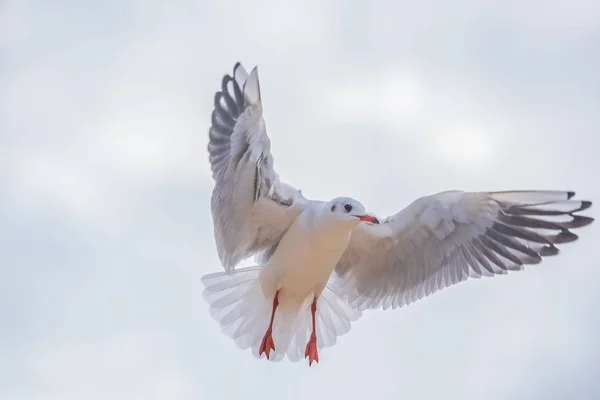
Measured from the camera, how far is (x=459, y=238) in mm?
10289

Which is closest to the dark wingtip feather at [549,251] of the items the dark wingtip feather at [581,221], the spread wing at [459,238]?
the spread wing at [459,238]

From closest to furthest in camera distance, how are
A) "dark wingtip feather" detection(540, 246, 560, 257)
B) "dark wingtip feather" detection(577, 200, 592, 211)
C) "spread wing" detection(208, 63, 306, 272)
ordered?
"spread wing" detection(208, 63, 306, 272) → "dark wingtip feather" detection(577, 200, 592, 211) → "dark wingtip feather" detection(540, 246, 560, 257)

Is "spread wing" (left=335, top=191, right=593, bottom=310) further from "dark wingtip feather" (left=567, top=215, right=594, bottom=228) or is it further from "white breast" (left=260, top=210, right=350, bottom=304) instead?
"white breast" (left=260, top=210, right=350, bottom=304)

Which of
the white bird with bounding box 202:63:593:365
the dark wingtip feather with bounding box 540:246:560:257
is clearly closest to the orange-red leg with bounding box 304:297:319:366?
the white bird with bounding box 202:63:593:365

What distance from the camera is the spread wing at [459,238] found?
394 inches

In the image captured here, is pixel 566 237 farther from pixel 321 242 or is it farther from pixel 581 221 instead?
pixel 321 242

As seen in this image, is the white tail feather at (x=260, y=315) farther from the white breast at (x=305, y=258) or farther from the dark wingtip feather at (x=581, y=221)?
the dark wingtip feather at (x=581, y=221)

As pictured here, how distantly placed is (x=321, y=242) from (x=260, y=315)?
1286 mm

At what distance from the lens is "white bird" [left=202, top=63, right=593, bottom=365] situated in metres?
9.57

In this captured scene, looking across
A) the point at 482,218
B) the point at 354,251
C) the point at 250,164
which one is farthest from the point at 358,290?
the point at 250,164

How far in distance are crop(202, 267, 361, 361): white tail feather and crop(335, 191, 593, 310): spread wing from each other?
1.67 feet

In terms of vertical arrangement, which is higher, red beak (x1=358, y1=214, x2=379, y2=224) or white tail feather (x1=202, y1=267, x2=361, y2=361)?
red beak (x1=358, y1=214, x2=379, y2=224)

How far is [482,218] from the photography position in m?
10.2

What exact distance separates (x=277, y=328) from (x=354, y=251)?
3.06 ft
